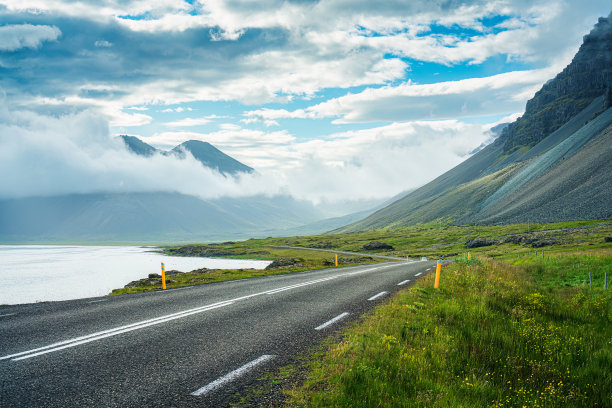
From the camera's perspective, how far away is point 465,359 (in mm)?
7398

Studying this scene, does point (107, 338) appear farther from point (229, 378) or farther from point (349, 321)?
point (349, 321)

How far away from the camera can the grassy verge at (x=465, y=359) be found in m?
5.64

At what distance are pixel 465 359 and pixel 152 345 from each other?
21.9 feet

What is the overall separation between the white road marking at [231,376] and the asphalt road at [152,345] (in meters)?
0.02

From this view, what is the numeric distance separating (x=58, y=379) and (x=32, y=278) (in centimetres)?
7779

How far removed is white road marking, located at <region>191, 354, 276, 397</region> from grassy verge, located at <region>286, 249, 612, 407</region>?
3.31 feet

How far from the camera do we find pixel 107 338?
27.3 feet

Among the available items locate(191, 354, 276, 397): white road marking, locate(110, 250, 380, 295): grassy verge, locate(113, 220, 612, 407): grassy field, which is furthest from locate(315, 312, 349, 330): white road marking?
locate(110, 250, 380, 295): grassy verge

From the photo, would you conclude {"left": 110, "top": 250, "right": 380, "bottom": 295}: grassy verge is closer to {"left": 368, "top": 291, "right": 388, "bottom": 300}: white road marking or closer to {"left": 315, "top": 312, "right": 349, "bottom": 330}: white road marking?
{"left": 368, "top": 291, "right": 388, "bottom": 300}: white road marking

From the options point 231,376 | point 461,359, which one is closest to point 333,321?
point 461,359

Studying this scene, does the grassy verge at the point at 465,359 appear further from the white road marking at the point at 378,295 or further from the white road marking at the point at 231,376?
the white road marking at the point at 378,295

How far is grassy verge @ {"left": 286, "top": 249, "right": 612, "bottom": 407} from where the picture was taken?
5.64 meters

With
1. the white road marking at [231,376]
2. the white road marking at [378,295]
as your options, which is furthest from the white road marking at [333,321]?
the white road marking at [378,295]

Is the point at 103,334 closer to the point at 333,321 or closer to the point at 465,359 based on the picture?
the point at 333,321
